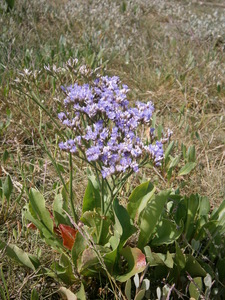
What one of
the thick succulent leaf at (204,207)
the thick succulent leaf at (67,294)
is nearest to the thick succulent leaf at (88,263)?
the thick succulent leaf at (67,294)

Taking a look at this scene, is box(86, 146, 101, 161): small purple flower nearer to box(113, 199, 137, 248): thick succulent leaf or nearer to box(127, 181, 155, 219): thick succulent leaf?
box(113, 199, 137, 248): thick succulent leaf

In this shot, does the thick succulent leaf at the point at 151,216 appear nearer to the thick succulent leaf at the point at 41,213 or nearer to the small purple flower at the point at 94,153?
the small purple flower at the point at 94,153

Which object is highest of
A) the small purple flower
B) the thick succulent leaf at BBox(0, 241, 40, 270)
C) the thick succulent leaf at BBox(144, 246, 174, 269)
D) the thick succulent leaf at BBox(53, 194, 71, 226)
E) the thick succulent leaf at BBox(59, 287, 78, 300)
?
the small purple flower

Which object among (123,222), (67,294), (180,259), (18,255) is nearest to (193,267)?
(180,259)

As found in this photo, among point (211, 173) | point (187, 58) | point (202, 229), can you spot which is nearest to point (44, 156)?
point (211, 173)

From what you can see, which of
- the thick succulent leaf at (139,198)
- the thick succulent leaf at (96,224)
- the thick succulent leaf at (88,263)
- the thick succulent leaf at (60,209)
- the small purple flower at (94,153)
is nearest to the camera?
the small purple flower at (94,153)

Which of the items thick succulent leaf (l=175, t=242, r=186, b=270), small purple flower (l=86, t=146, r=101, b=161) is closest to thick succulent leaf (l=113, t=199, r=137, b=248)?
thick succulent leaf (l=175, t=242, r=186, b=270)
